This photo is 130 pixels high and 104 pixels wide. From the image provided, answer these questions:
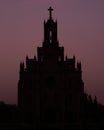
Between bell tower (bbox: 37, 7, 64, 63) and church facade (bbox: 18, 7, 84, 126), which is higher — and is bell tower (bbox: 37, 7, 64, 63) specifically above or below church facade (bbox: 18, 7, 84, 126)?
above

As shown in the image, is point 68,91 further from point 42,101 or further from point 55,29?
point 55,29

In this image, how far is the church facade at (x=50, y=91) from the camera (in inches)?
2931

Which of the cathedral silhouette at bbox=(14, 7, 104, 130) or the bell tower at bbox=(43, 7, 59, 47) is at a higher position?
the bell tower at bbox=(43, 7, 59, 47)

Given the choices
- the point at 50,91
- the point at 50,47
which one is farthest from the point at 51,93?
the point at 50,47

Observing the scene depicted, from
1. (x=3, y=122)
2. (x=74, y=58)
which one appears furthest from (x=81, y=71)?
(x=3, y=122)

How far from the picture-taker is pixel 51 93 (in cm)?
7500

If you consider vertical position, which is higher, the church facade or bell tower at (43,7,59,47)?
bell tower at (43,7,59,47)

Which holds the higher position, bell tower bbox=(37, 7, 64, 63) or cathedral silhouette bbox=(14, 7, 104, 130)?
bell tower bbox=(37, 7, 64, 63)

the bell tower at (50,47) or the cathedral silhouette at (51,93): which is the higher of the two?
the bell tower at (50,47)

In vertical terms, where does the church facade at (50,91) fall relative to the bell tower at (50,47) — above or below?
below

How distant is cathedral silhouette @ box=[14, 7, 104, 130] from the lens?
244 feet

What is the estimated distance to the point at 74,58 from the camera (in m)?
76.2

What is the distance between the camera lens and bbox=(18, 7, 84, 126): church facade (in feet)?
244

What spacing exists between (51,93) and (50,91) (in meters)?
0.31
